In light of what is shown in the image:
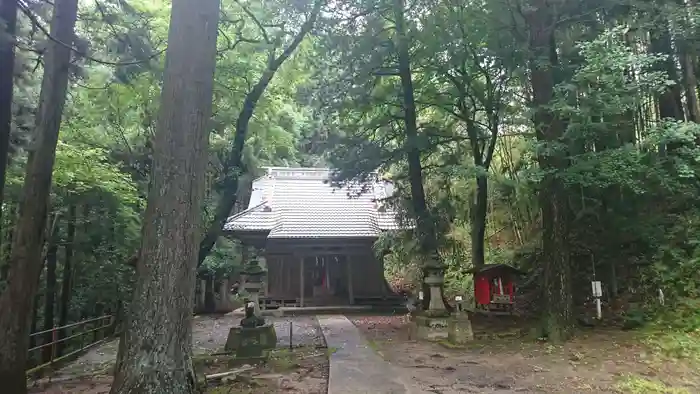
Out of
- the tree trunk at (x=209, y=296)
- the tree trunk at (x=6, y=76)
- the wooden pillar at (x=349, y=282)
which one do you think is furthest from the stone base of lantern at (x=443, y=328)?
the tree trunk at (x=209, y=296)

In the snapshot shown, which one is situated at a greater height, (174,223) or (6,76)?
(6,76)

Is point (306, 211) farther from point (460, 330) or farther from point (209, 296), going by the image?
point (460, 330)

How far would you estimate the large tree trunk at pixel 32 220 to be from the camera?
17.9 ft

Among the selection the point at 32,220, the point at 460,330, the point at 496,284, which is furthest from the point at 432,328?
the point at 32,220

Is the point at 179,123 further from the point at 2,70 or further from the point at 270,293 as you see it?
the point at 270,293

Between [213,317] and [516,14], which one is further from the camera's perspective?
[213,317]

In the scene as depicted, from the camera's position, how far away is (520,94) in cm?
1116

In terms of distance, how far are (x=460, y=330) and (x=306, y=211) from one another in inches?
420

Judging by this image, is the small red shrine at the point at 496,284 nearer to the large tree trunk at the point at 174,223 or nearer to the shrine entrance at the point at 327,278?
the shrine entrance at the point at 327,278

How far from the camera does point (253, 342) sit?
8.15 metres

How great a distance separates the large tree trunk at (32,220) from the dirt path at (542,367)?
471cm

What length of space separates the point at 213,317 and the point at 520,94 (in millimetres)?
12319

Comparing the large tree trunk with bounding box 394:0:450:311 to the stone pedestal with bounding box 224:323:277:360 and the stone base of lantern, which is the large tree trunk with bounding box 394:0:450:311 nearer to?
the stone base of lantern

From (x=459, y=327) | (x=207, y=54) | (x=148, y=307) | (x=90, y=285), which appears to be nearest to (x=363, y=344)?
(x=459, y=327)
